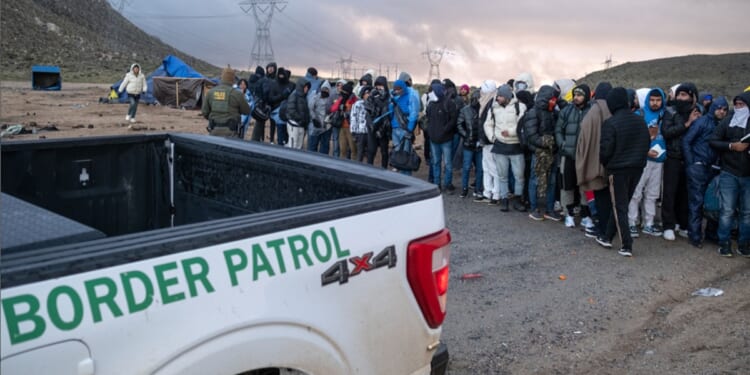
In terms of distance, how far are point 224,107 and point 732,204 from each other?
778 centimetres

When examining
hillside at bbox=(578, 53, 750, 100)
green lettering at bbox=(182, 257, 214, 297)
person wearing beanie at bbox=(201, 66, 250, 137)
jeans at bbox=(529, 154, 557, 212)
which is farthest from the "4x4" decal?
hillside at bbox=(578, 53, 750, 100)

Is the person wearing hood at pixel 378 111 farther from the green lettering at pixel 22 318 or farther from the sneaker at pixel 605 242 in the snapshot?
the green lettering at pixel 22 318

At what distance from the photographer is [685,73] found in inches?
2795

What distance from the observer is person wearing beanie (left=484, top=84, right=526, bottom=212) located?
9.24 m

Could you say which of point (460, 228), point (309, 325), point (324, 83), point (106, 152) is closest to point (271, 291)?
point (309, 325)

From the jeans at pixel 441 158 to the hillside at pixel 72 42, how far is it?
40.9m

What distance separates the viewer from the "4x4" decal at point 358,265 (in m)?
2.04

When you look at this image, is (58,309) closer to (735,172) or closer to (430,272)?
(430,272)

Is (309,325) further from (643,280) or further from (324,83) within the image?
(324,83)

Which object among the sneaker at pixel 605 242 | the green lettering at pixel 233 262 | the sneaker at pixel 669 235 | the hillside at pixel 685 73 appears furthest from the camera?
the hillside at pixel 685 73

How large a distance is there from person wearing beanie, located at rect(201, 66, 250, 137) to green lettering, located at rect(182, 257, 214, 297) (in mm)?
9216

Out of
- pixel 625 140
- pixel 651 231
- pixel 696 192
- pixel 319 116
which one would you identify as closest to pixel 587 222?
pixel 651 231

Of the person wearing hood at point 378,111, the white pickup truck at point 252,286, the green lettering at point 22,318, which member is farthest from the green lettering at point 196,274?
the person wearing hood at point 378,111

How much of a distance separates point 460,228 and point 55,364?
7335mm
